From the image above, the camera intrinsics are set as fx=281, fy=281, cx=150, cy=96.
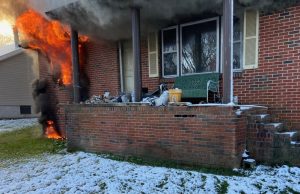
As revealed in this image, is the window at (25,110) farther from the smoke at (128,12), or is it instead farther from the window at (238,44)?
the window at (238,44)

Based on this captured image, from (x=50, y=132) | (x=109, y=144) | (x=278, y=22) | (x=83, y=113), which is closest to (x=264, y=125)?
(x=278, y=22)

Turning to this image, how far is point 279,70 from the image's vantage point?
5824mm

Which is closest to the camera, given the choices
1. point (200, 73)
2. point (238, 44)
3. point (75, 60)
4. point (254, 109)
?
point (254, 109)

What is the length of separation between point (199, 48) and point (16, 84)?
15.8 metres

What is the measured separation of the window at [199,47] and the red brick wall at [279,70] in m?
1.13

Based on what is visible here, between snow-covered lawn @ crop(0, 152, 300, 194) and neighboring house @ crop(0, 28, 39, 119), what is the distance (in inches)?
558

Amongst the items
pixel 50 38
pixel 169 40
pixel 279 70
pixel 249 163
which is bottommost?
pixel 249 163

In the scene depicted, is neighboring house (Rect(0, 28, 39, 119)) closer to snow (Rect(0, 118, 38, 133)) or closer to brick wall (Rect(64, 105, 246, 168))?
snow (Rect(0, 118, 38, 133))

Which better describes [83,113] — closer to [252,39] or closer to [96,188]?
[96,188]

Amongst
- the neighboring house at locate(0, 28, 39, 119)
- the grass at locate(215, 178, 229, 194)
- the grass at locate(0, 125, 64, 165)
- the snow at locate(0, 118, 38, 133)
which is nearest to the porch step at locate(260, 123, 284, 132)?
the grass at locate(215, 178, 229, 194)

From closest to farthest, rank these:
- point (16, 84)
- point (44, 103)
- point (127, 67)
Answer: point (127, 67) < point (44, 103) < point (16, 84)

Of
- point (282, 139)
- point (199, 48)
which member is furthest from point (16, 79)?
point (282, 139)

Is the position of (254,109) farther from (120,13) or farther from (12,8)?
(12,8)

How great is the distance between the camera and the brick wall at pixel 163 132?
496 cm
